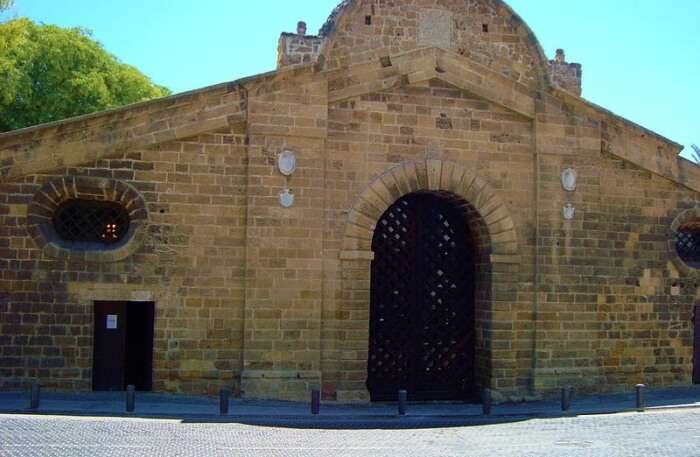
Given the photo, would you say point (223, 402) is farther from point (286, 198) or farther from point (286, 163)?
point (286, 163)

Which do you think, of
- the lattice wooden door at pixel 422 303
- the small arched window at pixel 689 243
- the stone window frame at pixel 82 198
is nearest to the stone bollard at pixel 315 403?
the lattice wooden door at pixel 422 303

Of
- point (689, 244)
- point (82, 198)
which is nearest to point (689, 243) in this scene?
point (689, 244)

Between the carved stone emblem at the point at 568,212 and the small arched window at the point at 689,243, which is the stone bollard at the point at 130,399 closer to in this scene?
the carved stone emblem at the point at 568,212

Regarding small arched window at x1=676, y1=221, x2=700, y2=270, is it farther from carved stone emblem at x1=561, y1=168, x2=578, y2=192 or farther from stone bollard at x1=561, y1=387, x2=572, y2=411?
stone bollard at x1=561, y1=387, x2=572, y2=411

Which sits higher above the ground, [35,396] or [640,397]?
[35,396]

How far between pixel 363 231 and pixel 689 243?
26.9 feet

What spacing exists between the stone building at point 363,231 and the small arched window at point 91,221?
0.04 metres

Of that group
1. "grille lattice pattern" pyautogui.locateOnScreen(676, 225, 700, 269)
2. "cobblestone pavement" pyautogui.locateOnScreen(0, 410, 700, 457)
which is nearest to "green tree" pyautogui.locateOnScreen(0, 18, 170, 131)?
"cobblestone pavement" pyautogui.locateOnScreen(0, 410, 700, 457)

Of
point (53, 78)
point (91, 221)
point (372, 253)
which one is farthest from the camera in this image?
point (53, 78)

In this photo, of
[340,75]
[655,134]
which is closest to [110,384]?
[340,75]

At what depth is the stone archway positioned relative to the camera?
1520cm

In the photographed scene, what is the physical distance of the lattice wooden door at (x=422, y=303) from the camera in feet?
53.1

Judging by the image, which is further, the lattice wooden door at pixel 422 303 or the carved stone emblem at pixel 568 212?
the carved stone emblem at pixel 568 212

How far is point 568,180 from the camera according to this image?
659 inches
